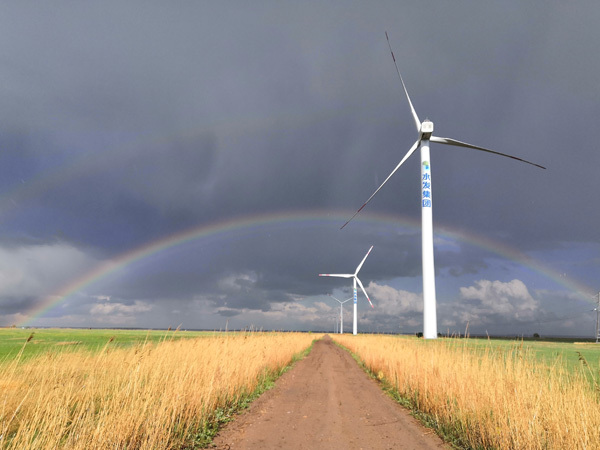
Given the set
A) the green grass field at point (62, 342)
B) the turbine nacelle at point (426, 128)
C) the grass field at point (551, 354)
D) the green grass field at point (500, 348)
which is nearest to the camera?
the grass field at point (551, 354)

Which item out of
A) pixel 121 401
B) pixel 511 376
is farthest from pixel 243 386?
pixel 511 376

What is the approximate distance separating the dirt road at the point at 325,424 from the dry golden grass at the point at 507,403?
929 mm

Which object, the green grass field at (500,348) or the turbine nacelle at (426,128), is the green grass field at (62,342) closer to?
the green grass field at (500,348)

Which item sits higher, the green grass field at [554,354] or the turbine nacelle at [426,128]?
the turbine nacelle at [426,128]

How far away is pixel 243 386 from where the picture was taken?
586 inches

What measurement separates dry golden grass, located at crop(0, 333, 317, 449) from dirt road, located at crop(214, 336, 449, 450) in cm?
119

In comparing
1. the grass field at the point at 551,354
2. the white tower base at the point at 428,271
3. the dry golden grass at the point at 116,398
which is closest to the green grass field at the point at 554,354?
the grass field at the point at 551,354

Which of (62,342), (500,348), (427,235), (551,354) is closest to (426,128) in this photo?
(427,235)

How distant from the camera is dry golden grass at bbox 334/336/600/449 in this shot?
7.14m

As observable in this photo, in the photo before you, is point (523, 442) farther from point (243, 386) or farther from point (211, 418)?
point (243, 386)

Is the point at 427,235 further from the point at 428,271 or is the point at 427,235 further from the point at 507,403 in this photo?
the point at 507,403

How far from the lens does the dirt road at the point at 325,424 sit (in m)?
9.30

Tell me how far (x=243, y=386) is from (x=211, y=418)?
13.0 feet

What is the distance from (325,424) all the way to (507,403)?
17.1 ft
